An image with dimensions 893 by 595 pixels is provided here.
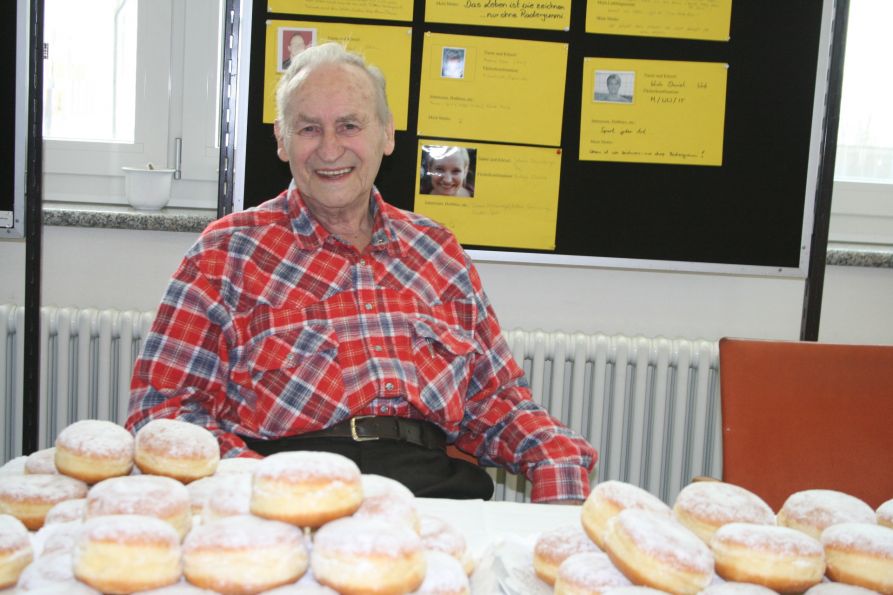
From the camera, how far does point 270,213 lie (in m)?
1.68

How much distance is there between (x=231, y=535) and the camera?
2.25 ft

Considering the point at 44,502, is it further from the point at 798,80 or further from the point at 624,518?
the point at 798,80

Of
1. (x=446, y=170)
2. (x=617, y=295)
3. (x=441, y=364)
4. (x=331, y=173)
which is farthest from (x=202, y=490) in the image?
(x=617, y=295)

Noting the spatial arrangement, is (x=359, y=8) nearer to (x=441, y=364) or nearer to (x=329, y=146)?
(x=329, y=146)

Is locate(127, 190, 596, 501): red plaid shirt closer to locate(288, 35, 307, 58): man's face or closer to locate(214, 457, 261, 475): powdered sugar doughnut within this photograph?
locate(214, 457, 261, 475): powdered sugar doughnut

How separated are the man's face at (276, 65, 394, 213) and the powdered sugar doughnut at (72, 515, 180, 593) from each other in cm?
109

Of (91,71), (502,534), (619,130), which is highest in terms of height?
(91,71)

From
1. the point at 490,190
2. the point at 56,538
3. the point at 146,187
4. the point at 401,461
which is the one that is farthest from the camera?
the point at 146,187

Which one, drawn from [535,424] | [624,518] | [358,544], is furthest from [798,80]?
[358,544]

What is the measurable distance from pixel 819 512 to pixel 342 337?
93 cm

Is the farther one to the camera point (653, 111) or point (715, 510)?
point (653, 111)

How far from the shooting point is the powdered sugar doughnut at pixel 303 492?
718mm

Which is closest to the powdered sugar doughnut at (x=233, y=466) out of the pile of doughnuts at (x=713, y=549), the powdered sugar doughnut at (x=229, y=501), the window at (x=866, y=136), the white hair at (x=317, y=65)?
the powdered sugar doughnut at (x=229, y=501)

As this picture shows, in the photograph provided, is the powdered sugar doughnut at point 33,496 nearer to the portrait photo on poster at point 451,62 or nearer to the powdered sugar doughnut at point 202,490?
the powdered sugar doughnut at point 202,490
